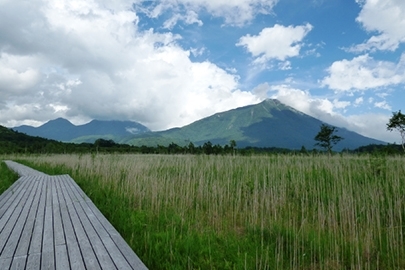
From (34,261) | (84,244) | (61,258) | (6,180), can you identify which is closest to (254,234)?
(84,244)

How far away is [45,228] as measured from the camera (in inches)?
171

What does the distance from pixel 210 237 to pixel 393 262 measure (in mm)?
2756

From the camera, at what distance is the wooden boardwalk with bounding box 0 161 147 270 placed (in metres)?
3.06

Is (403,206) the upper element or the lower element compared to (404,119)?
lower

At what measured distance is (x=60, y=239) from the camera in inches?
150

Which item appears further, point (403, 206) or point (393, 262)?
point (403, 206)

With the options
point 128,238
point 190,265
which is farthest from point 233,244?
point 128,238

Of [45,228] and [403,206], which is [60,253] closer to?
[45,228]

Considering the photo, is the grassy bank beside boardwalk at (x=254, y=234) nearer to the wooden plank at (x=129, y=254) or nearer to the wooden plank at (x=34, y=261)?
the wooden plank at (x=129, y=254)

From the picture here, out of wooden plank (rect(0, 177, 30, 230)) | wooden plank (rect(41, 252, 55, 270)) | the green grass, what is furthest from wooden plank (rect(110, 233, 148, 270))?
the green grass

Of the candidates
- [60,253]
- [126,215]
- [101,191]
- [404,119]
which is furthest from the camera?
[404,119]

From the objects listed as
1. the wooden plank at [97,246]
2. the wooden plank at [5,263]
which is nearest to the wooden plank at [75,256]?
the wooden plank at [97,246]

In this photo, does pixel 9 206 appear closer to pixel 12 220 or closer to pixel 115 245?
pixel 12 220

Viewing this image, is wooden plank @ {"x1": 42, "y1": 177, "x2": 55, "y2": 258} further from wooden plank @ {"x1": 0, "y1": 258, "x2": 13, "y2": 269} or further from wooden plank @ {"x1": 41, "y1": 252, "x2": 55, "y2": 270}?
wooden plank @ {"x1": 0, "y1": 258, "x2": 13, "y2": 269}
